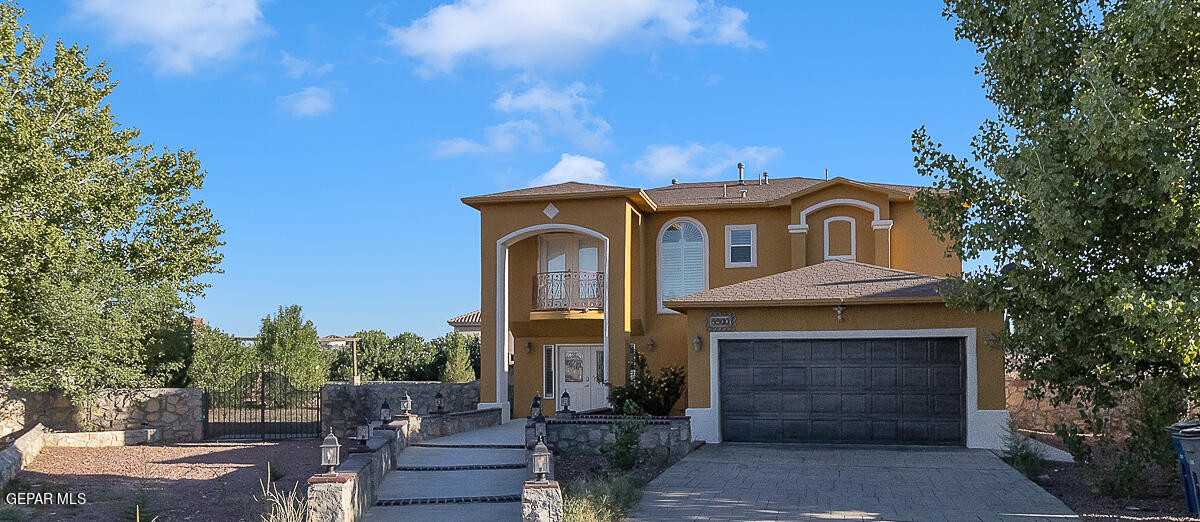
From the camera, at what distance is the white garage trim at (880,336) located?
15664 mm

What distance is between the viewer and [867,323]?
53.3 feet

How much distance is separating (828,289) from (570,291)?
635cm

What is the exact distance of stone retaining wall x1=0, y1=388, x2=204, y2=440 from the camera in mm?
19922

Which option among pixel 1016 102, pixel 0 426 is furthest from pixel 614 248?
pixel 0 426

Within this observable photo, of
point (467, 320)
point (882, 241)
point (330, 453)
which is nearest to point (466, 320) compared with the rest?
point (467, 320)

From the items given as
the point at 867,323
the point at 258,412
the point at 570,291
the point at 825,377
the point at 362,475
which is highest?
the point at 570,291

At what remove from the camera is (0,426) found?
19484mm

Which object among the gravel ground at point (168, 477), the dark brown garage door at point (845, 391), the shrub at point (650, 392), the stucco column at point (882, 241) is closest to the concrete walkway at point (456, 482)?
the gravel ground at point (168, 477)

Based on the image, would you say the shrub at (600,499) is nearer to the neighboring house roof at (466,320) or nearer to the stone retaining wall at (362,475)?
the stone retaining wall at (362,475)

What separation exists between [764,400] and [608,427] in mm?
3230

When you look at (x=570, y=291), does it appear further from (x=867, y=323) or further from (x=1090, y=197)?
(x=1090, y=197)

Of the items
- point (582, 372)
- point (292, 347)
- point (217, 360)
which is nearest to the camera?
point (582, 372)

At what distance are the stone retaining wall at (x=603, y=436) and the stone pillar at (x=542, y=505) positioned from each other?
18.5 ft

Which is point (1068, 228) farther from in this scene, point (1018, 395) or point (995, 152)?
point (1018, 395)
